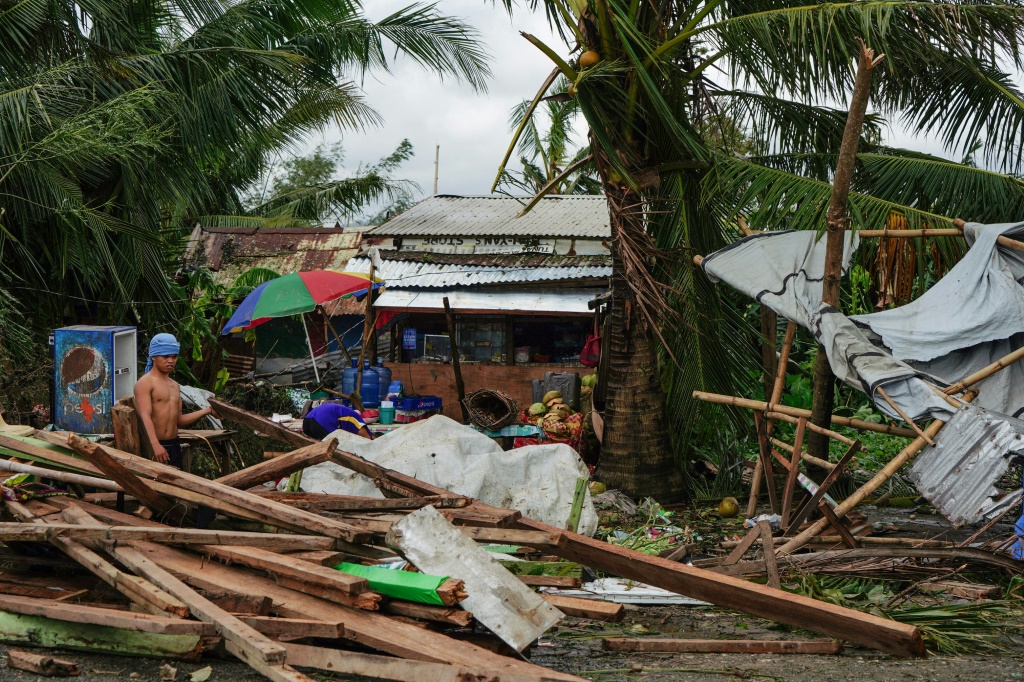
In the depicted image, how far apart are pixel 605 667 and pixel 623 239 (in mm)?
4934

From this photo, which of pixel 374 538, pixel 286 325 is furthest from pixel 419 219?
pixel 374 538

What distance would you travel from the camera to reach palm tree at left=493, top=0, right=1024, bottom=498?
7895 mm

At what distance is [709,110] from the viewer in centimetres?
1037

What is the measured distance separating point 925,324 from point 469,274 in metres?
9.20

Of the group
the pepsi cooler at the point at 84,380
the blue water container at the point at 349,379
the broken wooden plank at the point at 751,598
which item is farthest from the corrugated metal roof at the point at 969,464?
the blue water container at the point at 349,379

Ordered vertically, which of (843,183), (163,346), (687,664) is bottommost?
(687,664)

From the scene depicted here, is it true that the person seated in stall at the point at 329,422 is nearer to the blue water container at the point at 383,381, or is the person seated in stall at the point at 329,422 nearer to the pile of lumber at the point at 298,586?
the pile of lumber at the point at 298,586

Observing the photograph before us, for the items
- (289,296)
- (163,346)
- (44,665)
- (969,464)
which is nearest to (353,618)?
(44,665)

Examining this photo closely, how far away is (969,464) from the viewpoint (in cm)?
565

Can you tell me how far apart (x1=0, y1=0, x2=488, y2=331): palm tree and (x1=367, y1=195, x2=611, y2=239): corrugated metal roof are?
9.01 feet

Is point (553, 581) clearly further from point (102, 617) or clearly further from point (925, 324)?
point (925, 324)

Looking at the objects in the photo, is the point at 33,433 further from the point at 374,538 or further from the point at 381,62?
the point at 381,62

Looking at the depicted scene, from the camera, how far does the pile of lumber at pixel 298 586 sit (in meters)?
4.50

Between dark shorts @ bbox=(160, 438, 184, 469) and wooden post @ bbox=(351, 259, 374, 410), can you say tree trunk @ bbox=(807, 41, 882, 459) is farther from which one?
wooden post @ bbox=(351, 259, 374, 410)
